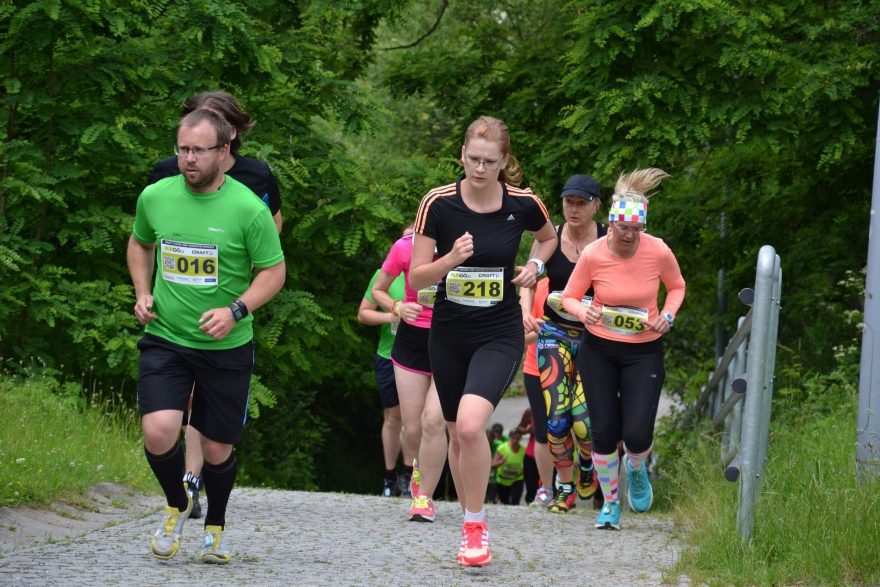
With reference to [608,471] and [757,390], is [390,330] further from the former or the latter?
[757,390]

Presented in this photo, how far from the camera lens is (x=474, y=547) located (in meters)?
6.38

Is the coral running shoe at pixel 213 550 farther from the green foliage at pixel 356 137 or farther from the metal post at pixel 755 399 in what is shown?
the green foliage at pixel 356 137

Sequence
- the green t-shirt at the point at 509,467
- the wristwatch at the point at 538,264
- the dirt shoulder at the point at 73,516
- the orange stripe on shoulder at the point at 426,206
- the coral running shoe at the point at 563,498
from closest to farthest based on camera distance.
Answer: the orange stripe on shoulder at the point at 426,206 < the dirt shoulder at the point at 73,516 < the wristwatch at the point at 538,264 < the coral running shoe at the point at 563,498 < the green t-shirt at the point at 509,467

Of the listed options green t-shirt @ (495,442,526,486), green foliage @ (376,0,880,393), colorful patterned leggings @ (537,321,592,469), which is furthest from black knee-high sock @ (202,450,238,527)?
green t-shirt @ (495,442,526,486)

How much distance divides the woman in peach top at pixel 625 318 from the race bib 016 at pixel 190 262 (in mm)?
2897

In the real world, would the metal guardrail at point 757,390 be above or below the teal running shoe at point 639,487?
above

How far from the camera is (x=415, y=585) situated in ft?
18.9

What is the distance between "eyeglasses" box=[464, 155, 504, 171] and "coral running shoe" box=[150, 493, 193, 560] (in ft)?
6.85

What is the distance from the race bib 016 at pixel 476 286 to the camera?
6566 mm

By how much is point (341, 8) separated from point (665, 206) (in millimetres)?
5190

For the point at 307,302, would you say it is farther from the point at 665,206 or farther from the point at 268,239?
the point at 268,239

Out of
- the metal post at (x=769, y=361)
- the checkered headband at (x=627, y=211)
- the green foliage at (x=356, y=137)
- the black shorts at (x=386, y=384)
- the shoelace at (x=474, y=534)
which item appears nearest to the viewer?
the metal post at (x=769, y=361)

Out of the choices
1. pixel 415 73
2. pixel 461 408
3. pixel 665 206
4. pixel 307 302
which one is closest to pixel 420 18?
pixel 415 73

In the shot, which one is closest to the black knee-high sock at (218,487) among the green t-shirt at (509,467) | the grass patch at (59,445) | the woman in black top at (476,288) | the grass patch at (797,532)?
the woman in black top at (476,288)
